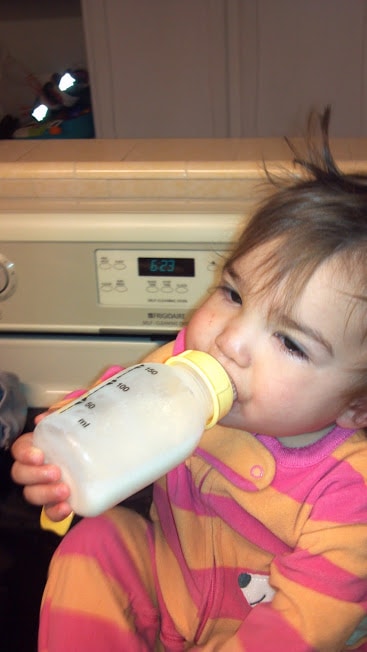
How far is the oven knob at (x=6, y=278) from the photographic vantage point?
2.40 ft

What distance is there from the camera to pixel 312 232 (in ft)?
1.85

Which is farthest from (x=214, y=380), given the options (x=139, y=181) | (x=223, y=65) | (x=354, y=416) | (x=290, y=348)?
(x=223, y=65)

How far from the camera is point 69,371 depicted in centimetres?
81

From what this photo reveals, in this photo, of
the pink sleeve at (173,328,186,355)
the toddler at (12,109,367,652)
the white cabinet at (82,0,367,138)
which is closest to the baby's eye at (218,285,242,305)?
the toddler at (12,109,367,652)

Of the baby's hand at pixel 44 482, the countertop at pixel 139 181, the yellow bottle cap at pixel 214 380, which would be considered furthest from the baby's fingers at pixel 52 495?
the countertop at pixel 139 181

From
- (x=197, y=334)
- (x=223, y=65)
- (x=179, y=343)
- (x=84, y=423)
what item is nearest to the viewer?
(x=84, y=423)

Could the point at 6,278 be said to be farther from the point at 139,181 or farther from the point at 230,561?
the point at 230,561

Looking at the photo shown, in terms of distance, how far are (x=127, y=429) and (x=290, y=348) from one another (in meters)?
0.16

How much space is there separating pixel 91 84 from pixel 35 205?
135cm

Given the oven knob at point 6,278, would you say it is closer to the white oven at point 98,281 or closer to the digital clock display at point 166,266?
the white oven at point 98,281

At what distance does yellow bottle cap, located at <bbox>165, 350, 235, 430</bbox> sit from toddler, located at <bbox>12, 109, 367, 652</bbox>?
2cm

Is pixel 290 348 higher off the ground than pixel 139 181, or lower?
lower

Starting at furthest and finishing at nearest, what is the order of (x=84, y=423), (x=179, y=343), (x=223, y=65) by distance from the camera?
(x=223, y=65), (x=179, y=343), (x=84, y=423)

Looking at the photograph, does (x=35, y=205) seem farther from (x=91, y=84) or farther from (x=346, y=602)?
(x=91, y=84)
